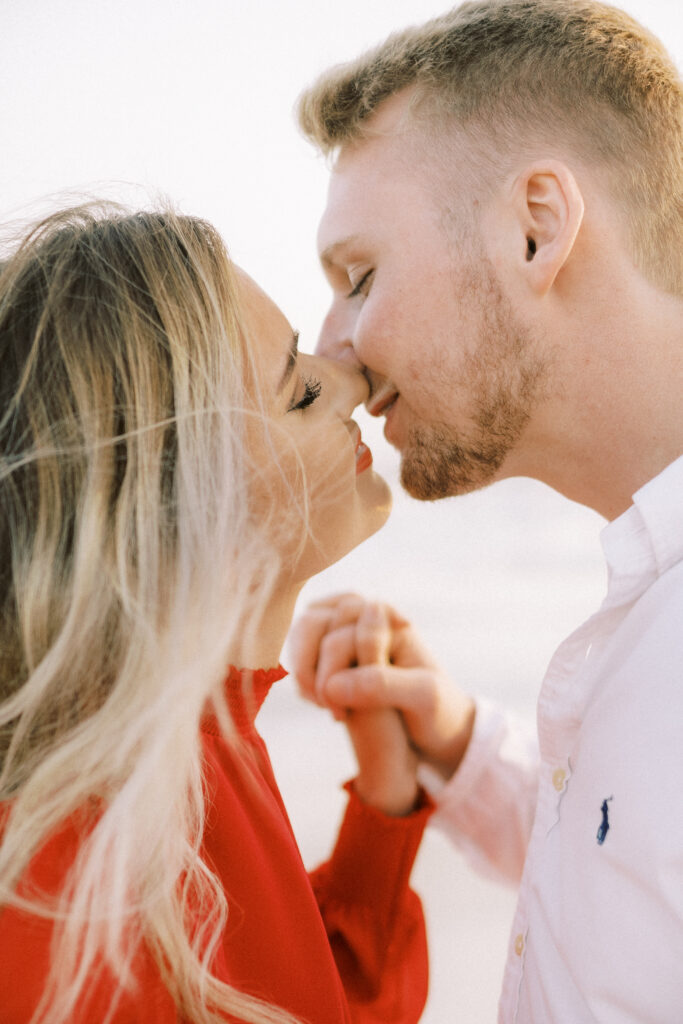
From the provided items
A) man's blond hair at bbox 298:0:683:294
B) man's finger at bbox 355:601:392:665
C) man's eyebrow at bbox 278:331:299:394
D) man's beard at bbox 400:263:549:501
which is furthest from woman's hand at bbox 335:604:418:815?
man's blond hair at bbox 298:0:683:294

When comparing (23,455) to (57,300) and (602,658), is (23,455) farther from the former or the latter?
(602,658)

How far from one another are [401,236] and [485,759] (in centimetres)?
86

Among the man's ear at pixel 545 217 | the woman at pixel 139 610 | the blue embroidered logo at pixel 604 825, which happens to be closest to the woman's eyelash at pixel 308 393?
the woman at pixel 139 610

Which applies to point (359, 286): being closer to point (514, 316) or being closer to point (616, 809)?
point (514, 316)

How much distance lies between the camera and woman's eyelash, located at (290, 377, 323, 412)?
1150 millimetres

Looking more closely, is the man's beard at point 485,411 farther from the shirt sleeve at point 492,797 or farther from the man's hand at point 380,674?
the shirt sleeve at point 492,797

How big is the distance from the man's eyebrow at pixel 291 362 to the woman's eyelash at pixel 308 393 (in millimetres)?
35

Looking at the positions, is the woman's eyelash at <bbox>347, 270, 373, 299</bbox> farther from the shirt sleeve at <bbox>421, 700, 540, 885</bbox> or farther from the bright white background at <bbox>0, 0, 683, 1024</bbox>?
the shirt sleeve at <bbox>421, 700, 540, 885</bbox>

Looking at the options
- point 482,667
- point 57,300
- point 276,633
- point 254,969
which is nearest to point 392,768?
point 276,633

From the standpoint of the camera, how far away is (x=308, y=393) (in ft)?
3.86

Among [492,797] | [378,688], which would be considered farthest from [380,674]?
[492,797]

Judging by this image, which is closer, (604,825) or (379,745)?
(604,825)

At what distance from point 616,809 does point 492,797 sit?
0.54 meters

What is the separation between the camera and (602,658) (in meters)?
1.08
